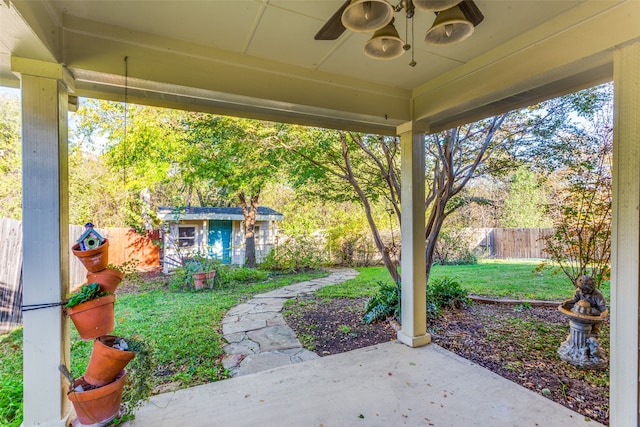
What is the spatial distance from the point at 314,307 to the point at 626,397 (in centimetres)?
366

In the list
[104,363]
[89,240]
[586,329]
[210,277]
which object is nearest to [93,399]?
→ [104,363]

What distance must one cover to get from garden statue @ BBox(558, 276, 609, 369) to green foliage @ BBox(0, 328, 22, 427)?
14.9ft

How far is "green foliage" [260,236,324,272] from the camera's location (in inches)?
316

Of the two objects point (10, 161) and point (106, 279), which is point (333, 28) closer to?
point (106, 279)

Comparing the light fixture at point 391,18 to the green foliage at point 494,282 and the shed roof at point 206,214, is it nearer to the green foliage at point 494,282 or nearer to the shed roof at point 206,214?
the green foliage at point 494,282

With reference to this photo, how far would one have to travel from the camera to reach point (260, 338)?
11.6 ft

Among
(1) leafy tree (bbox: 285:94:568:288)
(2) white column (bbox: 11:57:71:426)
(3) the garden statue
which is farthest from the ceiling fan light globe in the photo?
(3) the garden statue

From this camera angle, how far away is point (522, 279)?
6180 millimetres

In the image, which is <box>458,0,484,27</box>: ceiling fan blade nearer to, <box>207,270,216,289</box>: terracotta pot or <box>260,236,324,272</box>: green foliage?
<box>207,270,216,289</box>: terracotta pot

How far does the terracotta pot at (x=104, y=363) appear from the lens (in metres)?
1.77

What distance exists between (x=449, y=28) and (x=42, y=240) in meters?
2.50

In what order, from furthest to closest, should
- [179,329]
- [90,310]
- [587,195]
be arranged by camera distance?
[179,329], [587,195], [90,310]

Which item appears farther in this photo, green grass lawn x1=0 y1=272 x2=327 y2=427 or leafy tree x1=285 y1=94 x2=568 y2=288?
leafy tree x1=285 y1=94 x2=568 y2=288

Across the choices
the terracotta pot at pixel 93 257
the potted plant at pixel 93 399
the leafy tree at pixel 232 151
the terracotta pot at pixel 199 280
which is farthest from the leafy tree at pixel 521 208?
the potted plant at pixel 93 399
